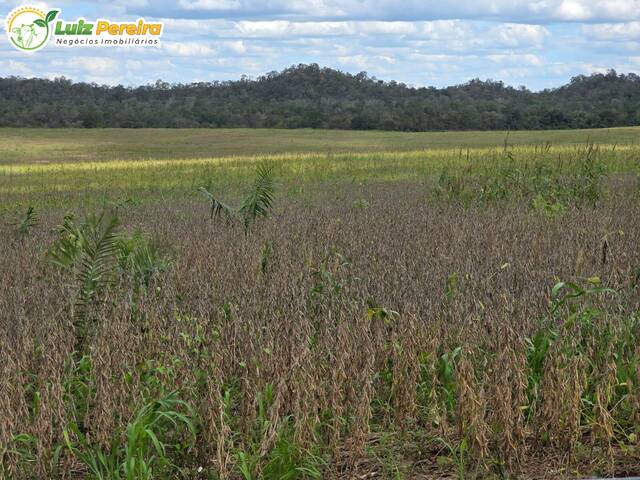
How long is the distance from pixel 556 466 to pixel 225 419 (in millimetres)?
1640

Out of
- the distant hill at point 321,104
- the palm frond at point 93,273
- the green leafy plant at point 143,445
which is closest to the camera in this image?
the green leafy plant at point 143,445

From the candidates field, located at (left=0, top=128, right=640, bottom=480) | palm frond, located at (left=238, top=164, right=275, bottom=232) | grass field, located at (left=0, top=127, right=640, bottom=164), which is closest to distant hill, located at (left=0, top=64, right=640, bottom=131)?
grass field, located at (left=0, top=127, right=640, bottom=164)

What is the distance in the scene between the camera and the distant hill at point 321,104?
73.4 metres

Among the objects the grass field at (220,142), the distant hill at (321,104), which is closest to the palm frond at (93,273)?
the grass field at (220,142)

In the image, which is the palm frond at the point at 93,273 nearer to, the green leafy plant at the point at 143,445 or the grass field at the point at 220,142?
the green leafy plant at the point at 143,445

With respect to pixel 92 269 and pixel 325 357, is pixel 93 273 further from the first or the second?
pixel 325 357

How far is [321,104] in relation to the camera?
300 feet

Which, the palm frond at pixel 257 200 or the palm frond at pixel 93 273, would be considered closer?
the palm frond at pixel 93 273

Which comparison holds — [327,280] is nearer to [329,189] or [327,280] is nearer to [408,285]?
[408,285]

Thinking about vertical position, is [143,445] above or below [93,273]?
below

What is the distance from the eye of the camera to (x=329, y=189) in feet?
59.8

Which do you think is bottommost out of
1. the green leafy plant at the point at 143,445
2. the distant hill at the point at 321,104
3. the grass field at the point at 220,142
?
the green leafy plant at the point at 143,445

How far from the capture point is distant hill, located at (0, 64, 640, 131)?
241 feet

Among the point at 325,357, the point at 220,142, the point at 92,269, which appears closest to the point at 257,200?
the point at 92,269
